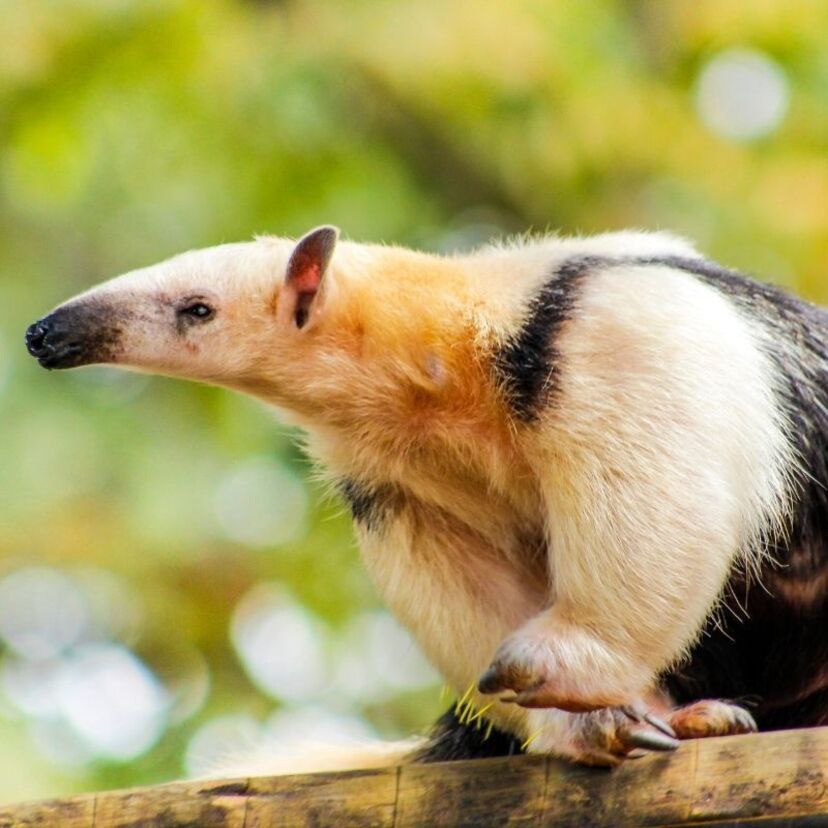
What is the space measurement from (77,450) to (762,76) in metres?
6.12

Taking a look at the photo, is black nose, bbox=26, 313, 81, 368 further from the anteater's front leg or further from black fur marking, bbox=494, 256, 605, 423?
black fur marking, bbox=494, 256, 605, 423

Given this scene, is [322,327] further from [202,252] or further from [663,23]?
[663,23]

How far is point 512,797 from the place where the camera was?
16.3 ft

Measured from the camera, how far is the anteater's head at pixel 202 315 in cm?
584

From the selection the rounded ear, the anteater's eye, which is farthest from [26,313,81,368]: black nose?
the rounded ear

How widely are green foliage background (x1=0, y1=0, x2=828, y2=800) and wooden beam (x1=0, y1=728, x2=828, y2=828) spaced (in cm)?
718

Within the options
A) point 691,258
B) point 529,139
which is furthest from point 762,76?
point 691,258

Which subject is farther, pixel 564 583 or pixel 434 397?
pixel 434 397

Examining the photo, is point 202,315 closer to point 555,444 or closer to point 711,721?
point 555,444

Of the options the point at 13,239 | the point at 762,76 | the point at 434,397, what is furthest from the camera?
the point at 13,239

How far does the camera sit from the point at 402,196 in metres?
14.5

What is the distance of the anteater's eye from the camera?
6.01 m

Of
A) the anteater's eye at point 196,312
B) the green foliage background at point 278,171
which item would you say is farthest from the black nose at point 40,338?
the green foliage background at point 278,171

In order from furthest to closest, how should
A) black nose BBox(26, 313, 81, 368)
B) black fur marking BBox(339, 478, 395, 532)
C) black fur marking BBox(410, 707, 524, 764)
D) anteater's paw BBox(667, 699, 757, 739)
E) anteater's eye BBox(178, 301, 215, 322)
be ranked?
black fur marking BBox(410, 707, 524, 764), black fur marking BBox(339, 478, 395, 532), anteater's eye BBox(178, 301, 215, 322), black nose BBox(26, 313, 81, 368), anteater's paw BBox(667, 699, 757, 739)
